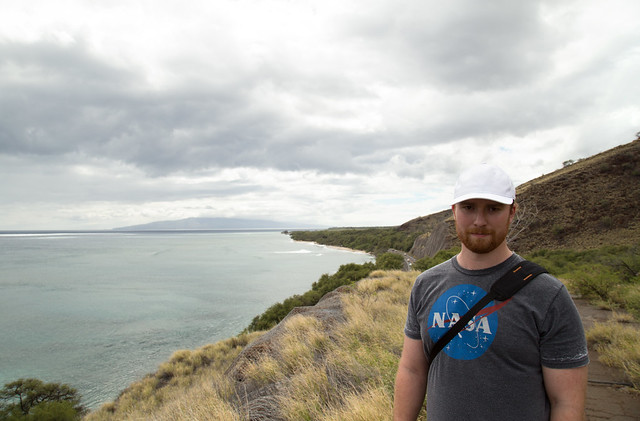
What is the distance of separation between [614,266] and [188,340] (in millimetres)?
22284

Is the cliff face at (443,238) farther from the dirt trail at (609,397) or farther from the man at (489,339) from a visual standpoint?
the man at (489,339)

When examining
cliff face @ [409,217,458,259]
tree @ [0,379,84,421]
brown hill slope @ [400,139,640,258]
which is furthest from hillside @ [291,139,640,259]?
tree @ [0,379,84,421]

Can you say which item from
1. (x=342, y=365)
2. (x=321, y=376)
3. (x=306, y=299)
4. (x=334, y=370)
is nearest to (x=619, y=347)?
(x=342, y=365)

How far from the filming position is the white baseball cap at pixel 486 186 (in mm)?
1723

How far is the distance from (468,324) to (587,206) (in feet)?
98.2

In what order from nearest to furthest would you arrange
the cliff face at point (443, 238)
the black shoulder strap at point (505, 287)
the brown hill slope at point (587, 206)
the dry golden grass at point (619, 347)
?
1. the black shoulder strap at point (505, 287)
2. the dry golden grass at point (619, 347)
3. the brown hill slope at point (587, 206)
4. the cliff face at point (443, 238)

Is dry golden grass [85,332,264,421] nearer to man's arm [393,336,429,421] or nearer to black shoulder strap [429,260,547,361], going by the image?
man's arm [393,336,429,421]

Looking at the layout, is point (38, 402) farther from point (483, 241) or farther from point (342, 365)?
point (483, 241)

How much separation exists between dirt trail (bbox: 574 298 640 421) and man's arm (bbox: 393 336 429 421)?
10.8 feet

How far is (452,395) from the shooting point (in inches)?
66.7

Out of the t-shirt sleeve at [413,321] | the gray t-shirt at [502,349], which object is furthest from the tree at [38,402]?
the gray t-shirt at [502,349]

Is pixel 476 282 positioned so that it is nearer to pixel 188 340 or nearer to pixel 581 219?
pixel 188 340

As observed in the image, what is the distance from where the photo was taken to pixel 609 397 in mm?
4289

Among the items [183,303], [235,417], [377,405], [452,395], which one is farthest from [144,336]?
[452,395]
